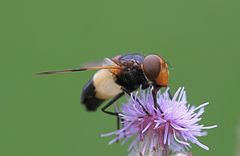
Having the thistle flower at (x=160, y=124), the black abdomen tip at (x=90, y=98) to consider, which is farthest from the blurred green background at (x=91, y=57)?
the thistle flower at (x=160, y=124)

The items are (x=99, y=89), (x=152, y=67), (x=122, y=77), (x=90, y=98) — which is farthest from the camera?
(x=90, y=98)

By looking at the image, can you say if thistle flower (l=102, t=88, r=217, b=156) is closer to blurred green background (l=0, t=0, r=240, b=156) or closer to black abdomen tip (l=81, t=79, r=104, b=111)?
black abdomen tip (l=81, t=79, r=104, b=111)

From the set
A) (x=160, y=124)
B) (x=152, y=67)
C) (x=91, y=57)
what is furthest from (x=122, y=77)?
(x=91, y=57)

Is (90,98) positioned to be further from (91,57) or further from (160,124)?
(91,57)

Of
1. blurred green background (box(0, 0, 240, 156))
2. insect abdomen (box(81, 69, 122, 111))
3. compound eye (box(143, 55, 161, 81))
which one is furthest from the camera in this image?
blurred green background (box(0, 0, 240, 156))

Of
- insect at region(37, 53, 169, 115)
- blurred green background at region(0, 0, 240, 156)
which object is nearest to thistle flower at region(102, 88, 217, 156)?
insect at region(37, 53, 169, 115)

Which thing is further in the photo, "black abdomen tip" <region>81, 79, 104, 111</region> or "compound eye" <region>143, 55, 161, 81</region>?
"black abdomen tip" <region>81, 79, 104, 111</region>

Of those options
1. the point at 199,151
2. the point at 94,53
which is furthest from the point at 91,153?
the point at 94,53
